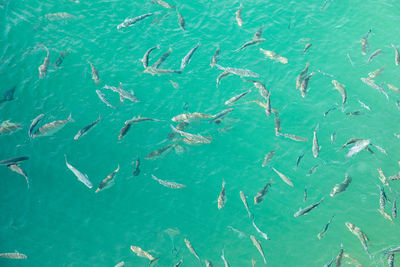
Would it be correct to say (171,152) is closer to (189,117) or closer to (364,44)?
(189,117)

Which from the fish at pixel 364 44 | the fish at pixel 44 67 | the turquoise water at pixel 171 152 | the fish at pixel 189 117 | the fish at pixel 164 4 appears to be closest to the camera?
the fish at pixel 189 117

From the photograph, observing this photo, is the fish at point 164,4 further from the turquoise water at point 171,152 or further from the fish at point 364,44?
the fish at point 364,44

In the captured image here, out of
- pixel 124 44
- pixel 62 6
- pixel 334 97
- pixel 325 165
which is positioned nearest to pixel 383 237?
pixel 325 165

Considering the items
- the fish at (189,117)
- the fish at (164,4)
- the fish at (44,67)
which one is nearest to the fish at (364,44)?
the fish at (189,117)

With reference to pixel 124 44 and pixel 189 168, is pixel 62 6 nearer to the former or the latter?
pixel 124 44

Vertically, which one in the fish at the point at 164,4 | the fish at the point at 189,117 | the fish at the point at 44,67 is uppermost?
the fish at the point at 164,4

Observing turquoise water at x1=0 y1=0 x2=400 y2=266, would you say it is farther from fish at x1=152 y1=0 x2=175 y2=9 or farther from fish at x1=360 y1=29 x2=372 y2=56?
fish at x1=360 y1=29 x2=372 y2=56

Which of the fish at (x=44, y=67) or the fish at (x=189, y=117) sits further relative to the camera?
the fish at (x=44, y=67)

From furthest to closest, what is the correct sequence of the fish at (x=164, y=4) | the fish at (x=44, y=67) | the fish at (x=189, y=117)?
the fish at (x=164, y=4) < the fish at (x=44, y=67) < the fish at (x=189, y=117)
